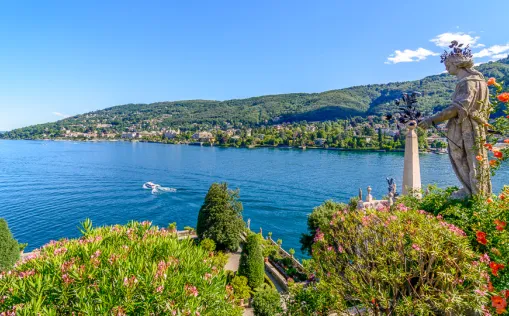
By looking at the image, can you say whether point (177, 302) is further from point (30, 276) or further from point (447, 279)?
point (447, 279)

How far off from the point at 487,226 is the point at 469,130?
3179 mm

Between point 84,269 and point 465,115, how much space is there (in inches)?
338

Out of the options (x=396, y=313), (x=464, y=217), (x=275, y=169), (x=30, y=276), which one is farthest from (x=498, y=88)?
(x=275, y=169)

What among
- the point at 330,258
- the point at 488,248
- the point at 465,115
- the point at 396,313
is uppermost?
the point at 465,115

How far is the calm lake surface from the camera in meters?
31.4

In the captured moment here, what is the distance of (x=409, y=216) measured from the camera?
220 inches

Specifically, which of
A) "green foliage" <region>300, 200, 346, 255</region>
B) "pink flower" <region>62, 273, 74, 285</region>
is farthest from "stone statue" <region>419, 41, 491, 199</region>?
"green foliage" <region>300, 200, 346, 255</region>

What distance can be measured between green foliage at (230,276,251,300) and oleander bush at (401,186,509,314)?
8314 mm

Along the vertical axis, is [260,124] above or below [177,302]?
above

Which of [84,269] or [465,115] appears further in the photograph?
[465,115]

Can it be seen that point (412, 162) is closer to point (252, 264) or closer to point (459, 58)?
point (459, 58)

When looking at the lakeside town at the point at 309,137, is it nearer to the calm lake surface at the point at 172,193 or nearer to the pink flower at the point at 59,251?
the calm lake surface at the point at 172,193

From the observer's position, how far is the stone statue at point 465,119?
6824 mm

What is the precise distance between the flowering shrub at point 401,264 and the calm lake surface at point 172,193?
1922 cm
